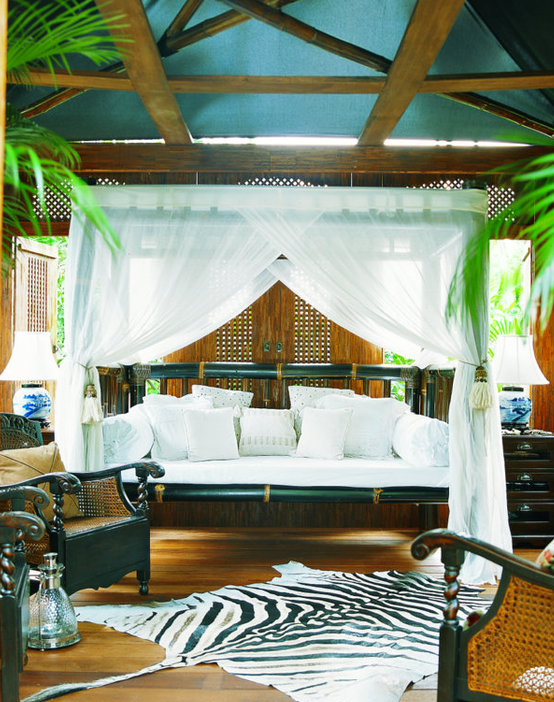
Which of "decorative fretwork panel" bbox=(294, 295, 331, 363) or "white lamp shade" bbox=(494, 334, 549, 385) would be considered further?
"decorative fretwork panel" bbox=(294, 295, 331, 363)

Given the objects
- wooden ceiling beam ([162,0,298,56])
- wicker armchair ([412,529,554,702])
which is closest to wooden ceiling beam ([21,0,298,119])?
wooden ceiling beam ([162,0,298,56])

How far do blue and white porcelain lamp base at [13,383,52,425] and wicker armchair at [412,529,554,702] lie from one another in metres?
3.80

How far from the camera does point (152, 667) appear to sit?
2.98m

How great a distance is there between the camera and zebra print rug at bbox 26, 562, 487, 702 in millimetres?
2871

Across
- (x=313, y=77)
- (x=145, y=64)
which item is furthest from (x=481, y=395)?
(x=145, y=64)

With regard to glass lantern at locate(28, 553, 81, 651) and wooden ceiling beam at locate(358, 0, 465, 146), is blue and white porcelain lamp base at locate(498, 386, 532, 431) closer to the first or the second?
wooden ceiling beam at locate(358, 0, 465, 146)

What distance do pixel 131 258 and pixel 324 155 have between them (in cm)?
138

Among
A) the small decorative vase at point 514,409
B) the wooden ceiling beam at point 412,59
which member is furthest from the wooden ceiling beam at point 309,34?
the small decorative vase at point 514,409

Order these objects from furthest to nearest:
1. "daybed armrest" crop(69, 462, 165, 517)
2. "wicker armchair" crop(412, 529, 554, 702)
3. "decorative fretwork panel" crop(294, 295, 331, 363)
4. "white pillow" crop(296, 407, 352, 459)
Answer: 1. "decorative fretwork panel" crop(294, 295, 331, 363)
2. "white pillow" crop(296, 407, 352, 459)
3. "daybed armrest" crop(69, 462, 165, 517)
4. "wicker armchair" crop(412, 529, 554, 702)

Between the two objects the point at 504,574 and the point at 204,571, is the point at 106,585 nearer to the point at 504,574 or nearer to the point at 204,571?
the point at 204,571

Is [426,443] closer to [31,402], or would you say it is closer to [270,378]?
[270,378]

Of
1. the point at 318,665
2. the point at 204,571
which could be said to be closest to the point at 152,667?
the point at 318,665

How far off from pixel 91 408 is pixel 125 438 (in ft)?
1.67

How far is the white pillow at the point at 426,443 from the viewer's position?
4.74m
